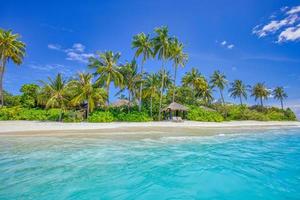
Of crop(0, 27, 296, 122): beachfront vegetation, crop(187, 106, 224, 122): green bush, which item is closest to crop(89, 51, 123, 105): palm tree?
crop(0, 27, 296, 122): beachfront vegetation

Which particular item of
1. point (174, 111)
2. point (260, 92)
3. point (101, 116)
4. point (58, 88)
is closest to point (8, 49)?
point (58, 88)

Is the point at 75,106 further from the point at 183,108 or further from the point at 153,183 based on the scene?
the point at 153,183

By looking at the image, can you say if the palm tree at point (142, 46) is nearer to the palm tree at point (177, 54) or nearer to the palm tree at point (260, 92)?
the palm tree at point (177, 54)

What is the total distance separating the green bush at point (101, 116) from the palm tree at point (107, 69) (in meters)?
4.53

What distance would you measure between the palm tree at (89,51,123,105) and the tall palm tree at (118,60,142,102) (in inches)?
45.6

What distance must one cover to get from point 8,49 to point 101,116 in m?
18.4

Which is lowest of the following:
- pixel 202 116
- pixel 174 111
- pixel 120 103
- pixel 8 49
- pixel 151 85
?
pixel 202 116

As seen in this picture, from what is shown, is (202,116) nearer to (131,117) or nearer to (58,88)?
(131,117)

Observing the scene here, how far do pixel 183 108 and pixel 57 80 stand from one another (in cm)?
1780

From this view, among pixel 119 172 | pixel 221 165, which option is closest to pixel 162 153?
pixel 221 165

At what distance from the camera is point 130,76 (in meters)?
35.1

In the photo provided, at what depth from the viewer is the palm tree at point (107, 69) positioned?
3325 centimetres

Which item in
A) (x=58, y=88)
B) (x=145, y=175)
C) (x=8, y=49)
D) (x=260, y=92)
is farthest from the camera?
(x=260, y=92)

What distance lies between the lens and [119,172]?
766 cm
